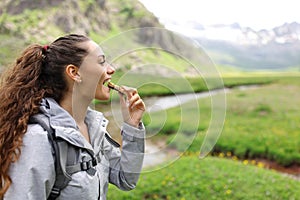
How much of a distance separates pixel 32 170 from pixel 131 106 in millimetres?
588

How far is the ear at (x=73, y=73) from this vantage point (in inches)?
74.5

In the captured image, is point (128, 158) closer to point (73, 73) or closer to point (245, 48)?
point (73, 73)

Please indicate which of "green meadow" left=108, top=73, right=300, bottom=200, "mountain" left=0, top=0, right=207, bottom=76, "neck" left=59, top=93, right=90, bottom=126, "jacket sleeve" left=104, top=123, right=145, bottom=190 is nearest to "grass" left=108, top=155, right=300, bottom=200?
"green meadow" left=108, top=73, right=300, bottom=200

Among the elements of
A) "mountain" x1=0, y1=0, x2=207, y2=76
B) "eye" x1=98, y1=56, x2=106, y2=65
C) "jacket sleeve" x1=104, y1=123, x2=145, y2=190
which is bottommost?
"mountain" x1=0, y1=0, x2=207, y2=76

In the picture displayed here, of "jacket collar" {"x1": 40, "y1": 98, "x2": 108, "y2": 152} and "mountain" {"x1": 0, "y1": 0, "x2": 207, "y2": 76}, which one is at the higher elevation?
"jacket collar" {"x1": 40, "y1": 98, "x2": 108, "y2": 152}

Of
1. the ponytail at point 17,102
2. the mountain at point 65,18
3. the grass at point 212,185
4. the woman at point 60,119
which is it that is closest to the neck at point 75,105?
the woman at point 60,119

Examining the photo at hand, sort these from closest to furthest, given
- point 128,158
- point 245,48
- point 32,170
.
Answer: point 32,170, point 128,158, point 245,48

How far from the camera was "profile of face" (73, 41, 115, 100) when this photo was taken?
189 centimetres

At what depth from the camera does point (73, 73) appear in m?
1.91

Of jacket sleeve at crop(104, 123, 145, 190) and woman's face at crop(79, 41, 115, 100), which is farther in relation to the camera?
jacket sleeve at crop(104, 123, 145, 190)

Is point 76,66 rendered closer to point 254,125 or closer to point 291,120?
point 254,125

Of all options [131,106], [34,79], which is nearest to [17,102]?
[34,79]

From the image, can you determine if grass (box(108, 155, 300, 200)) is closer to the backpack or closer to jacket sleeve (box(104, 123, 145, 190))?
jacket sleeve (box(104, 123, 145, 190))

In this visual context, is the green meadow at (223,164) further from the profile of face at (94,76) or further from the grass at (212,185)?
the profile of face at (94,76)
